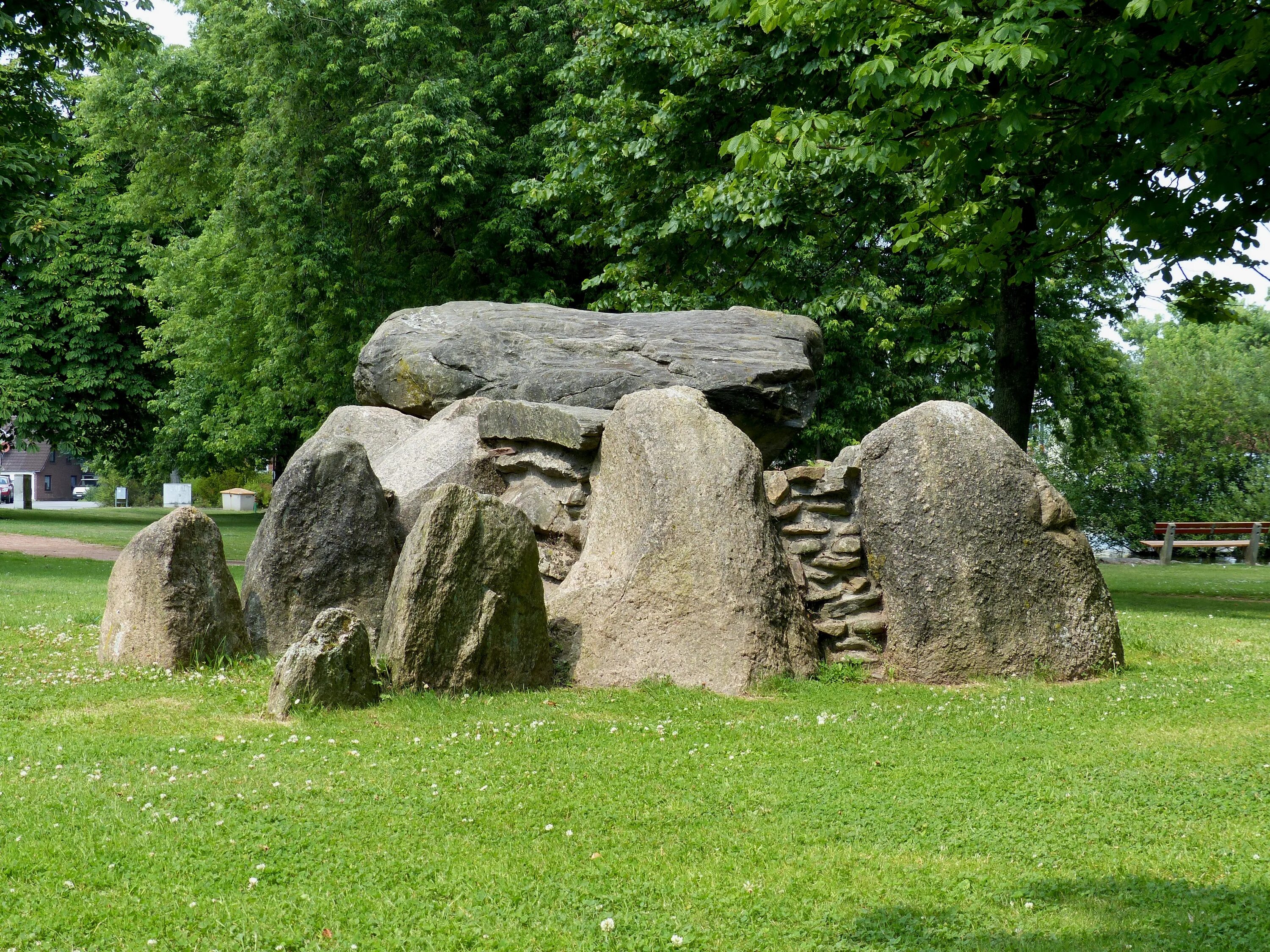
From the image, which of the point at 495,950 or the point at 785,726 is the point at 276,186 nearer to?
the point at 785,726

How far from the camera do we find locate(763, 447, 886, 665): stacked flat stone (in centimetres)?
1124

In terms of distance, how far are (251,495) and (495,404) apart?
54.7 metres

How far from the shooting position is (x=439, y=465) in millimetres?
12758

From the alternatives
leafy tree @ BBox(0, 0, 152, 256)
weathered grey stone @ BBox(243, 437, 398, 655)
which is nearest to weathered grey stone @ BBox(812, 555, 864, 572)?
weathered grey stone @ BBox(243, 437, 398, 655)

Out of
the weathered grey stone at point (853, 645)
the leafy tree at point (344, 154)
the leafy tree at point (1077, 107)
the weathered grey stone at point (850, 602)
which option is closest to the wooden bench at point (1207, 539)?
the leafy tree at point (344, 154)

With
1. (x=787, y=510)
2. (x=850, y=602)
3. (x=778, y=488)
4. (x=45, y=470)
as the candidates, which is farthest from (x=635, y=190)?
(x=45, y=470)

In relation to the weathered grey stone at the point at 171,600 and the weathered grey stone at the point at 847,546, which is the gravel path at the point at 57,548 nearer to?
the weathered grey stone at the point at 171,600

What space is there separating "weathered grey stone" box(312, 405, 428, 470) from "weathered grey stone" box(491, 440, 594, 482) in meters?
1.64

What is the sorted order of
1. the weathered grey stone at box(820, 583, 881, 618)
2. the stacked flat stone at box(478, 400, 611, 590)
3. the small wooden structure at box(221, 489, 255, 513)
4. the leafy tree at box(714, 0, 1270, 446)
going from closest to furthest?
the leafy tree at box(714, 0, 1270, 446)
the weathered grey stone at box(820, 583, 881, 618)
the stacked flat stone at box(478, 400, 611, 590)
the small wooden structure at box(221, 489, 255, 513)

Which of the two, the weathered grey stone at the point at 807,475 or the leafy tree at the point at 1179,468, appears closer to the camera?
the weathered grey stone at the point at 807,475

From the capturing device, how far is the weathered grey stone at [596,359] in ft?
47.0

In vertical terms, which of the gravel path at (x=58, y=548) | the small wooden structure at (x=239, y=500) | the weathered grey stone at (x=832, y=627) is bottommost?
the weathered grey stone at (x=832, y=627)

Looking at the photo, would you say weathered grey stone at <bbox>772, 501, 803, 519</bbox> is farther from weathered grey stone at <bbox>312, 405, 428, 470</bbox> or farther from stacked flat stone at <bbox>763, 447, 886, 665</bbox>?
weathered grey stone at <bbox>312, 405, 428, 470</bbox>

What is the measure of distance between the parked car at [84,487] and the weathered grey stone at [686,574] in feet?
257
